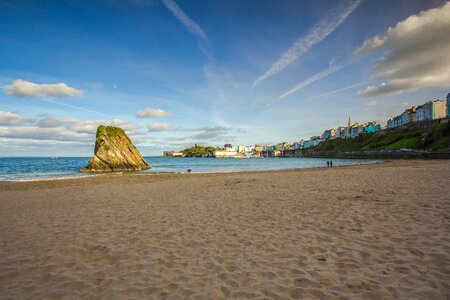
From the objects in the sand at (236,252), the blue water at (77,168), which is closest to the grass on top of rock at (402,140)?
the blue water at (77,168)

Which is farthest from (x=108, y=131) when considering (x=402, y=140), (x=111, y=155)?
(x=402, y=140)

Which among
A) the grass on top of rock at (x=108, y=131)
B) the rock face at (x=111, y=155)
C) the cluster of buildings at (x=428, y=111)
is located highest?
the cluster of buildings at (x=428, y=111)

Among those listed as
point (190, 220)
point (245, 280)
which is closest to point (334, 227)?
point (245, 280)

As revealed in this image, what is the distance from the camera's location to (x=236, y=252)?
6918 mm

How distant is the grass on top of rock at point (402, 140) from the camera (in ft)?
286

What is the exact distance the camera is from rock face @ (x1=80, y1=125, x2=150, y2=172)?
54750 mm

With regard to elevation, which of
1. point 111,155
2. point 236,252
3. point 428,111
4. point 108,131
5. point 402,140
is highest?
point 428,111

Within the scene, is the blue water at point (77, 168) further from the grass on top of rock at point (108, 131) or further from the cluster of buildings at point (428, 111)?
the cluster of buildings at point (428, 111)

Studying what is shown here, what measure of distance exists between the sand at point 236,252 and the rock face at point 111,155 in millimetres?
45601

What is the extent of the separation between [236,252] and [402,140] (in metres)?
139

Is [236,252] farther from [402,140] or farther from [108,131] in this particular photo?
[402,140]

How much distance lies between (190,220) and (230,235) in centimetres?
280

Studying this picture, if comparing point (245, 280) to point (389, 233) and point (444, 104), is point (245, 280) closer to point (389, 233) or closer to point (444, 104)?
point (389, 233)

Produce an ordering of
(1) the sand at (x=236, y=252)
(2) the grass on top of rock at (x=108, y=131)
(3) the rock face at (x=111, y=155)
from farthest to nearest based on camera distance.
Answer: (2) the grass on top of rock at (x=108, y=131) → (3) the rock face at (x=111, y=155) → (1) the sand at (x=236, y=252)
